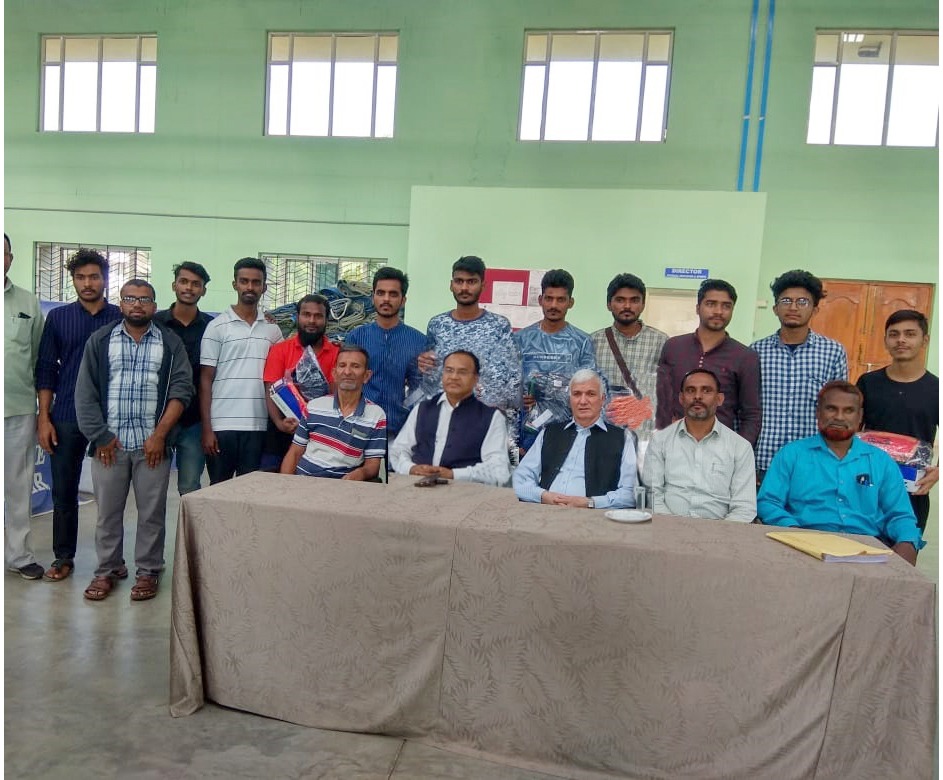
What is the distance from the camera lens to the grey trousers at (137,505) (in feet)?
10.2

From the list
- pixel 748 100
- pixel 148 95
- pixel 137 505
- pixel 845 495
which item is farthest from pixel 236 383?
pixel 148 95

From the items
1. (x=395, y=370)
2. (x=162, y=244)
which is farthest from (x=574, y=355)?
(x=162, y=244)

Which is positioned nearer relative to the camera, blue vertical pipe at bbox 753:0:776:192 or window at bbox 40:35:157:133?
blue vertical pipe at bbox 753:0:776:192

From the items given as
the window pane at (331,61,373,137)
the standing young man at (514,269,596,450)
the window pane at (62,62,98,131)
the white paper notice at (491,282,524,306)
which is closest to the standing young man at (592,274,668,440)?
the standing young man at (514,269,596,450)

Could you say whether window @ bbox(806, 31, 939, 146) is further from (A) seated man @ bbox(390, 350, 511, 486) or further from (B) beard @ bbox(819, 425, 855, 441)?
(A) seated man @ bbox(390, 350, 511, 486)

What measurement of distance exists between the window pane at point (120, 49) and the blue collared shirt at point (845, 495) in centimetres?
973

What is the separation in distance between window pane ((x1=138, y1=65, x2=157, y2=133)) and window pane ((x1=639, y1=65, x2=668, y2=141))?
20.7ft

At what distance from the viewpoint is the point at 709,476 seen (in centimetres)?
254

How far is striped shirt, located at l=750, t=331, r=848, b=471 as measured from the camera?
294 centimetres

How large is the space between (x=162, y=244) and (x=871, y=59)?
8901 mm

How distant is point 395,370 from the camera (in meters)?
3.31

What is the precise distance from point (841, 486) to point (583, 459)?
3.08ft

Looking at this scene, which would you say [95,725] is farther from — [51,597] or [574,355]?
[574,355]

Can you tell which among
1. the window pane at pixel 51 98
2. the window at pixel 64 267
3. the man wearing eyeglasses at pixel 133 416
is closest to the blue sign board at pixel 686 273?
the man wearing eyeglasses at pixel 133 416
